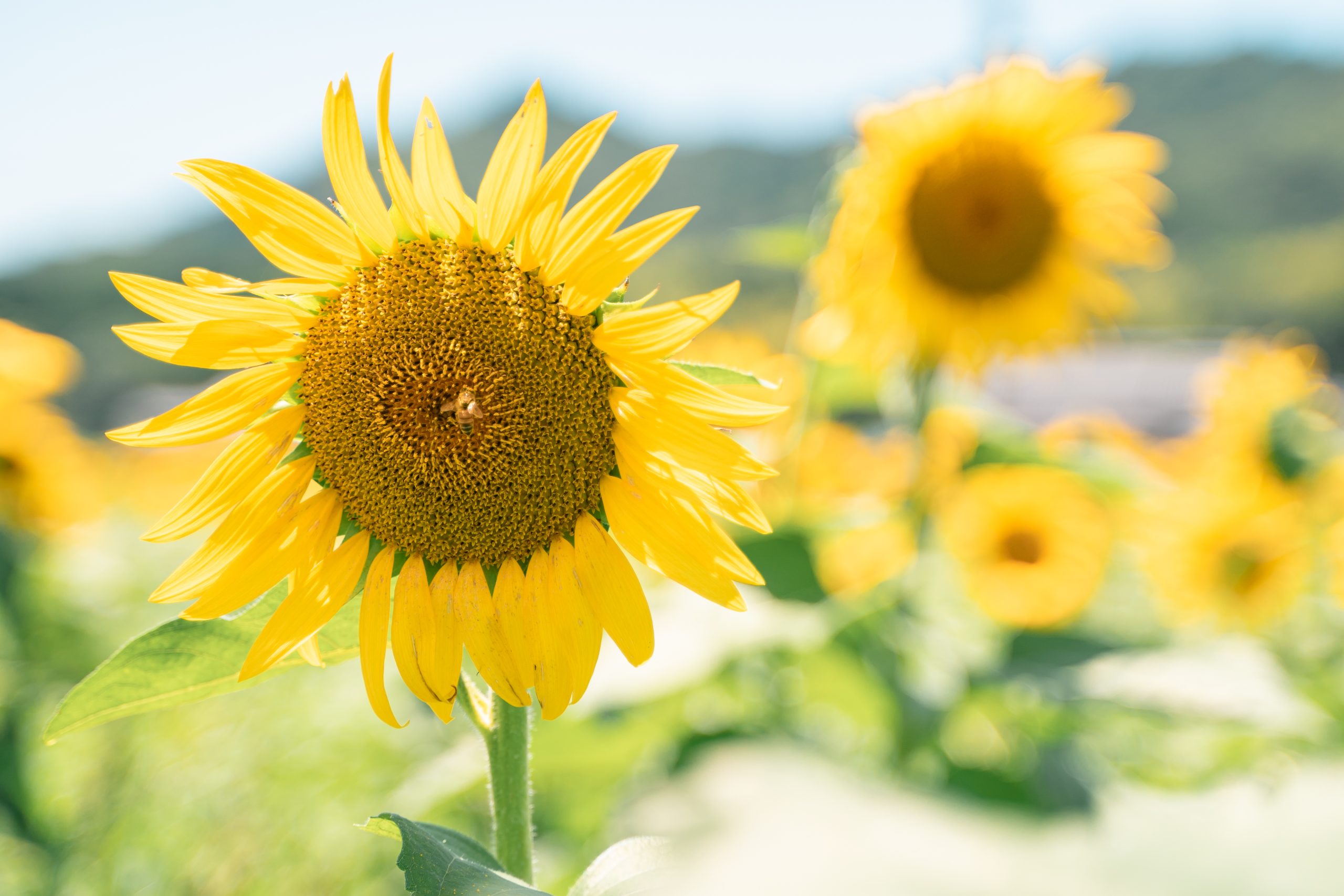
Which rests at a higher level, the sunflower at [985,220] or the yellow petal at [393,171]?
the sunflower at [985,220]

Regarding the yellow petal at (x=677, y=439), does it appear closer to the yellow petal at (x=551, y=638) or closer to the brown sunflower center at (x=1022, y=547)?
the yellow petal at (x=551, y=638)

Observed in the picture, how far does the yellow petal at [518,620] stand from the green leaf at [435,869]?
16 cm

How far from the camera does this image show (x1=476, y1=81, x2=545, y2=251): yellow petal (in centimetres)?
84

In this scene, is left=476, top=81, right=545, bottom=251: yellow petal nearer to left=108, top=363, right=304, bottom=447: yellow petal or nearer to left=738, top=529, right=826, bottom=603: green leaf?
left=108, top=363, right=304, bottom=447: yellow petal

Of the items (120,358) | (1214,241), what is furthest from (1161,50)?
(120,358)

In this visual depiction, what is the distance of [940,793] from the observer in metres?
1.08

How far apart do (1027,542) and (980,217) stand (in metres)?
1.48

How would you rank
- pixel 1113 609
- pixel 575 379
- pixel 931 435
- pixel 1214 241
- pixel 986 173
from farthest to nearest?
pixel 1214 241
pixel 1113 609
pixel 931 435
pixel 986 173
pixel 575 379

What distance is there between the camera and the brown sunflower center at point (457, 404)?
0.92 m

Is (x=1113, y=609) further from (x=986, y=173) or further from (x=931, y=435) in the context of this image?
(x=986, y=173)

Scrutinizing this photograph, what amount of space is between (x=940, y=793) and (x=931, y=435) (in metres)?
1.78

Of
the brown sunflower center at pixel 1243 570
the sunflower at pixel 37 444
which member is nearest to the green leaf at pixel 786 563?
the brown sunflower center at pixel 1243 570

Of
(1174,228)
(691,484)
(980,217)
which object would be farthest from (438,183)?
(1174,228)

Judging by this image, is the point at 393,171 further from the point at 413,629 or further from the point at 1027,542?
the point at 1027,542
